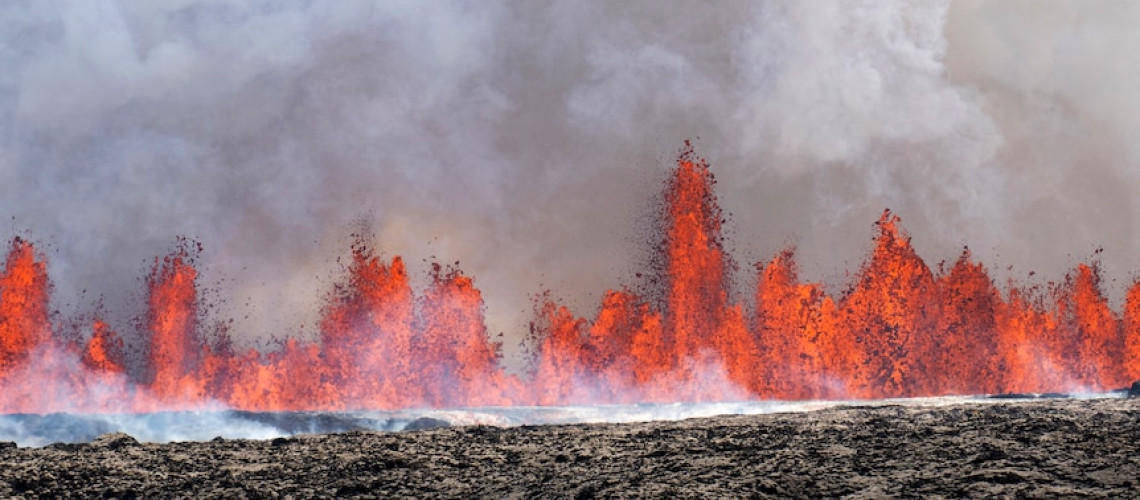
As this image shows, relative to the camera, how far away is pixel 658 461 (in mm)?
10602

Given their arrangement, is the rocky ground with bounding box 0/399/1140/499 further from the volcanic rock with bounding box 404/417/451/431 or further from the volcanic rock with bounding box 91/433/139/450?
the volcanic rock with bounding box 404/417/451/431

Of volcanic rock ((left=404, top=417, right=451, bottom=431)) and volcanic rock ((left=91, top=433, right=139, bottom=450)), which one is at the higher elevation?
volcanic rock ((left=404, top=417, right=451, bottom=431))

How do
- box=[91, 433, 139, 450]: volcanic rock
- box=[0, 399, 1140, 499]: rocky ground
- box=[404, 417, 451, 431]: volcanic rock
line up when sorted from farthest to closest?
box=[404, 417, 451, 431]: volcanic rock < box=[91, 433, 139, 450]: volcanic rock < box=[0, 399, 1140, 499]: rocky ground

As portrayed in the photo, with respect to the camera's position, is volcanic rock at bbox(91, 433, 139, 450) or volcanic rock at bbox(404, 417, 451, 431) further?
volcanic rock at bbox(404, 417, 451, 431)

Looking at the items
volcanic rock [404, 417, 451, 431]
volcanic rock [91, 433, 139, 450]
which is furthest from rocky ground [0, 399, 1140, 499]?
volcanic rock [404, 417, 451, 431]

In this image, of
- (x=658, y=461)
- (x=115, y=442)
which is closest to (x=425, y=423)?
(x=115, y=442)

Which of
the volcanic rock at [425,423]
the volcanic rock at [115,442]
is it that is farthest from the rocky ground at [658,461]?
the volcanic rock at [425,423]

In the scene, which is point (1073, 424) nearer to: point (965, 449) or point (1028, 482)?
point (965, 449)

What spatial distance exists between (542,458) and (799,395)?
43.1 meters

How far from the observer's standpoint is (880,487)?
902 centimetres

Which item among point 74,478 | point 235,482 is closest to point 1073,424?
point 235,482

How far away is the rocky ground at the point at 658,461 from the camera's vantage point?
30.2 ft

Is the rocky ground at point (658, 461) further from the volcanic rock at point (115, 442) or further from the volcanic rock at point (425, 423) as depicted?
the volcanic rock at point (425, 423)

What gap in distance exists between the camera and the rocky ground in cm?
920
